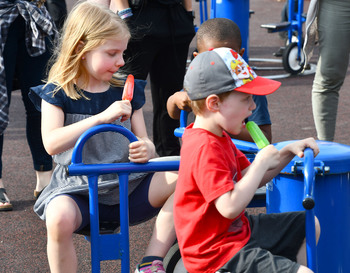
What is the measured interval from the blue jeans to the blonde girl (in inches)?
43.4

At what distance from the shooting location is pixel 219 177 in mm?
2217

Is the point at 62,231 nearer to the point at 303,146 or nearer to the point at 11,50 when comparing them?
the point at 303,146

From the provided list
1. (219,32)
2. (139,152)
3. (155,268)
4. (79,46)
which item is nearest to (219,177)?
(139,152)

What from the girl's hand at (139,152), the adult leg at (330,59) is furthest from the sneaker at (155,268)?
the adult leg at (330,59)

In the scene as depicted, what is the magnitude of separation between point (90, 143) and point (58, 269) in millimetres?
551

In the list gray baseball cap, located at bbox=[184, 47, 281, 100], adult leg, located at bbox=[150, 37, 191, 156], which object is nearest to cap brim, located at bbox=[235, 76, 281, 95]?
gray baseball cap, located at bbox=[184, 47, 281, 100]

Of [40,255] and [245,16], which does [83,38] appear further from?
[245,16]

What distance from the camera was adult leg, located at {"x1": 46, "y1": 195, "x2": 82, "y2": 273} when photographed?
259cm

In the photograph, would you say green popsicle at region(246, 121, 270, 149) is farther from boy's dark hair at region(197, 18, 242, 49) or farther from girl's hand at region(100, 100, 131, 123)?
boy's dark hair at region(197, 18, 242, 49)

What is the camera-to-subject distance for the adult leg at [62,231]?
8.48 ft

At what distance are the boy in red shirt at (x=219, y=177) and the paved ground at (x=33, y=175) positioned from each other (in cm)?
131

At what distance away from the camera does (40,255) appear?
370 centimetres

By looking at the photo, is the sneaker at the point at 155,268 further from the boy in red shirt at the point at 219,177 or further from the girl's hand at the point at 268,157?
the girl's hand at the point at 268,157

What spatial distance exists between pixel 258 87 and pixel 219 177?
34 centimetres
